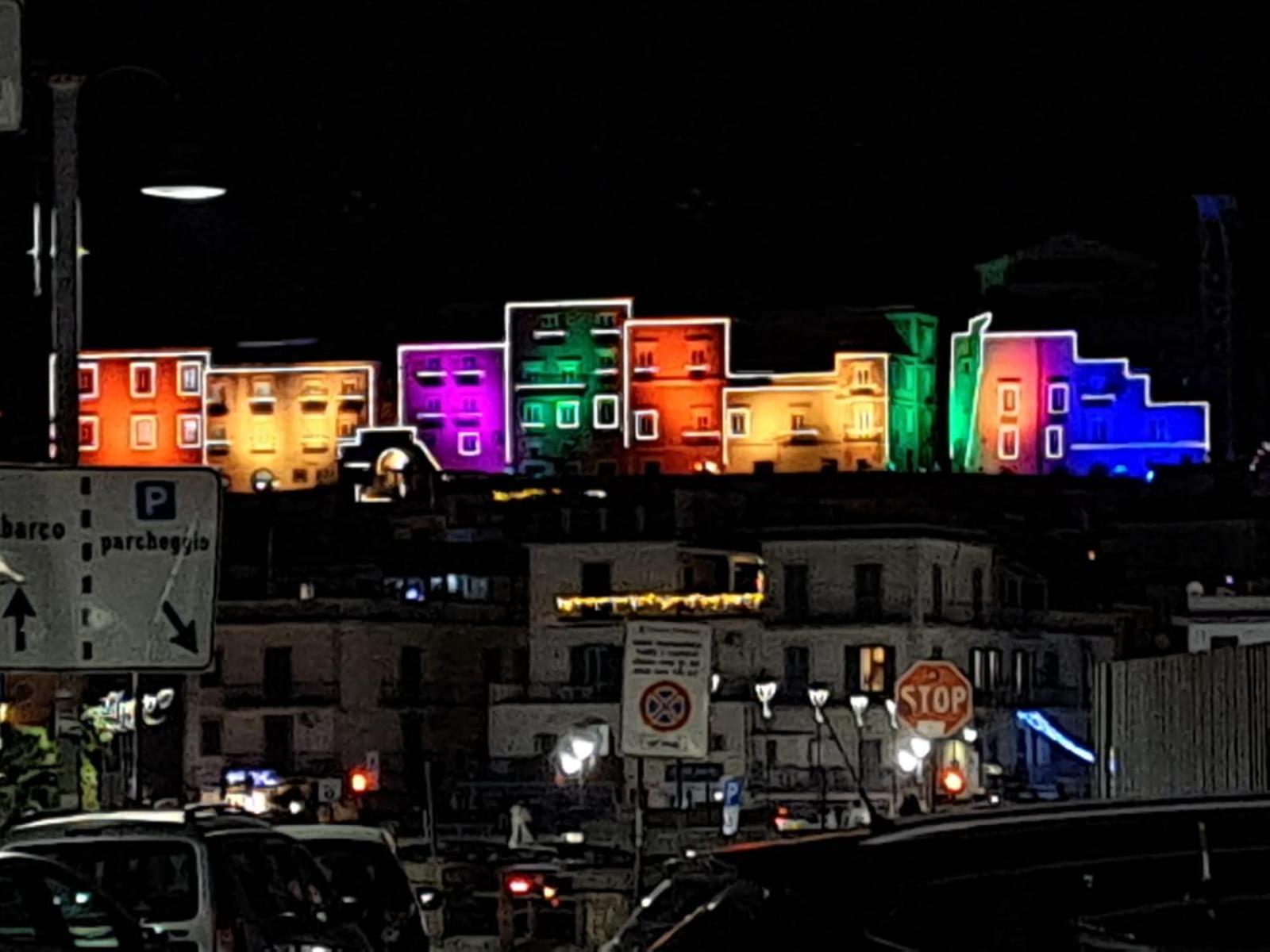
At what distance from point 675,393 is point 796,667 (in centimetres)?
4721

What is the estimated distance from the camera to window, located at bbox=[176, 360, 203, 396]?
482 ft

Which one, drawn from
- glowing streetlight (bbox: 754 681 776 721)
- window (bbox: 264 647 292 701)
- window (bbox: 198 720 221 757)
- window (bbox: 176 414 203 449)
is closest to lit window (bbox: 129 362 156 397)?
window (bbox: 176 414 203 449)

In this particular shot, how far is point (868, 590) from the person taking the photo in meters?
94.4

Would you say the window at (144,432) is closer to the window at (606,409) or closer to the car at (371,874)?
the window at (606,409)

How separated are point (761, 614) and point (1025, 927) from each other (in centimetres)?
8910

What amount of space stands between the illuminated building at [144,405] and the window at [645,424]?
778 inches

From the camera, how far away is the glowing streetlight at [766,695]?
74.6 metres

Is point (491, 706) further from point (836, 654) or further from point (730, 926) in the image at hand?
point (730, 926)

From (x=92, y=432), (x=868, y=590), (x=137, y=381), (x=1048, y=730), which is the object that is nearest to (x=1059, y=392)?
(x=137, y=381)

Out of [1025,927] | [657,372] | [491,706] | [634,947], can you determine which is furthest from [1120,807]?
[657,372]

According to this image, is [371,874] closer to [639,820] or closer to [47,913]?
[639,820]

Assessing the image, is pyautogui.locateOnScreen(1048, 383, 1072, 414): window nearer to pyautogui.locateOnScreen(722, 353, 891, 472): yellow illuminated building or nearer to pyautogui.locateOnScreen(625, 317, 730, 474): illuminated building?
pyautogui.locateOnScreen(722, 353, 891, 472): yellow illuminated building

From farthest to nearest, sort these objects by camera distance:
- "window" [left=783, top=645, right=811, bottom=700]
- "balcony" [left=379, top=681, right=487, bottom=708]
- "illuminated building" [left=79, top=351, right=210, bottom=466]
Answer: "illuminated building" [left=79, top=351, right=210, bottom=466] → "balcony" [left=379, top=681, right=487, bottom=708] → "window" [left=783, top=645, right=811, bottom=700]

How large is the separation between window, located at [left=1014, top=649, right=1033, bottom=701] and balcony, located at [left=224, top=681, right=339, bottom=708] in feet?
68.9
